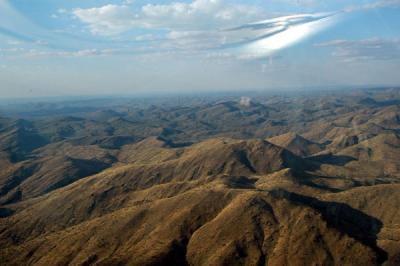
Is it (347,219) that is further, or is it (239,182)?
(239,182)

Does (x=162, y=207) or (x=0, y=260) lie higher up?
(x=162, y=207)

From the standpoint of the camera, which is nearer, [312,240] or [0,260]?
[312,240]

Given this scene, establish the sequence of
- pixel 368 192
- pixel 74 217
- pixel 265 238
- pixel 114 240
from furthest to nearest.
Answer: pixel 74 217 < pixel 368 192 < pixel 114 240 < pixel 265 238

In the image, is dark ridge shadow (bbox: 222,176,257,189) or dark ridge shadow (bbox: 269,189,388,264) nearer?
dark ridge shadow (bbox: 269,189,388,264)

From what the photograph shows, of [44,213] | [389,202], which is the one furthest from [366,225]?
[44,213]

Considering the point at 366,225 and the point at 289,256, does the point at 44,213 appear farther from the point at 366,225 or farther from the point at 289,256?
the point at 366,225

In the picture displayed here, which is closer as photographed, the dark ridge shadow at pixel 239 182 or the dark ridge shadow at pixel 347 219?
the dark ridge shadow at pixel 347 219

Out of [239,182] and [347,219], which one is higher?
[239,182]

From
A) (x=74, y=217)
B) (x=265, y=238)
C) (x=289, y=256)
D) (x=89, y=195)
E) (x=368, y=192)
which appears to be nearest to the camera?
(x=289, y=256)
